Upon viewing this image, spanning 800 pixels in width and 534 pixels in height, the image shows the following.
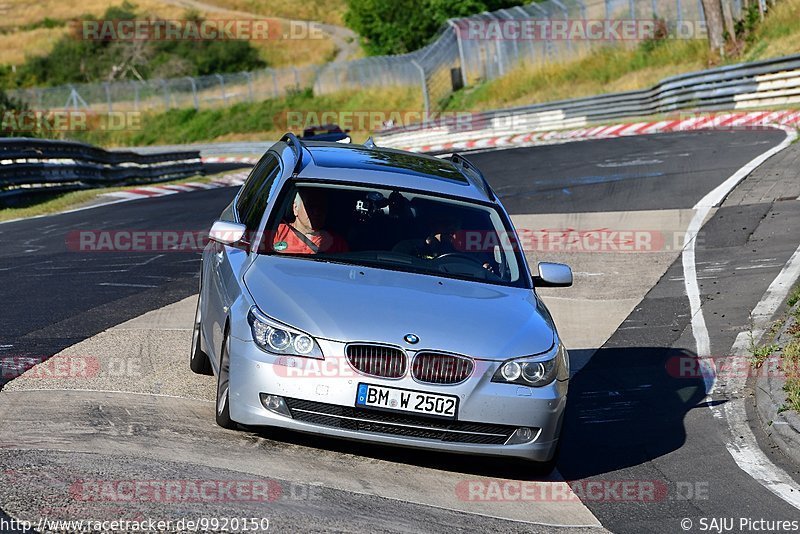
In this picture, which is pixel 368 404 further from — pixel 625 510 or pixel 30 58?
pixel 30 58

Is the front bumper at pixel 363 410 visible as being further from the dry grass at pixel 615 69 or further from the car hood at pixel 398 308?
the dry grass at pixel 615 69

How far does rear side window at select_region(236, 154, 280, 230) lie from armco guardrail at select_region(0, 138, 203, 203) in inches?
548

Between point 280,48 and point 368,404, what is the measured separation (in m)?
97.0

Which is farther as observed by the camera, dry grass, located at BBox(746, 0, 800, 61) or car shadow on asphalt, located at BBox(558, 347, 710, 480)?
dry grass, located at BBox(746, 0, 800, 61)

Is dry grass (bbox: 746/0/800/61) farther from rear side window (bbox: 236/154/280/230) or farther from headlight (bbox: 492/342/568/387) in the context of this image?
headlight (bbox: 492/342/568/387)

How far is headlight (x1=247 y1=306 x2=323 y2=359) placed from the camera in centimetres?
646

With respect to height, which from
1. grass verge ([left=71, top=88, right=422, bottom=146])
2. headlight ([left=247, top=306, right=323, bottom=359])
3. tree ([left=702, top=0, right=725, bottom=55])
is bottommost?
grass verge ([left=71, top=88, right=422, bottom=146])

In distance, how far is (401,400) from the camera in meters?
6.43

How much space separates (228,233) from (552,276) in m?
2.07

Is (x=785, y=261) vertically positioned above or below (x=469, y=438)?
below

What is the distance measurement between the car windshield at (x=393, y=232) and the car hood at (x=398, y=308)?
196 mm

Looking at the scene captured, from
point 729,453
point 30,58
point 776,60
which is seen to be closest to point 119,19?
point 30,58

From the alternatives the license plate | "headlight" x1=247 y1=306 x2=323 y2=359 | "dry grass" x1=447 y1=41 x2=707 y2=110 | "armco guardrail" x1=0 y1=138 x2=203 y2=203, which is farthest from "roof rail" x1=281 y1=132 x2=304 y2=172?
"dry grass" x1=447 y1=41 x2=707 y2=110

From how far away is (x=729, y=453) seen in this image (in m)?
7.60
